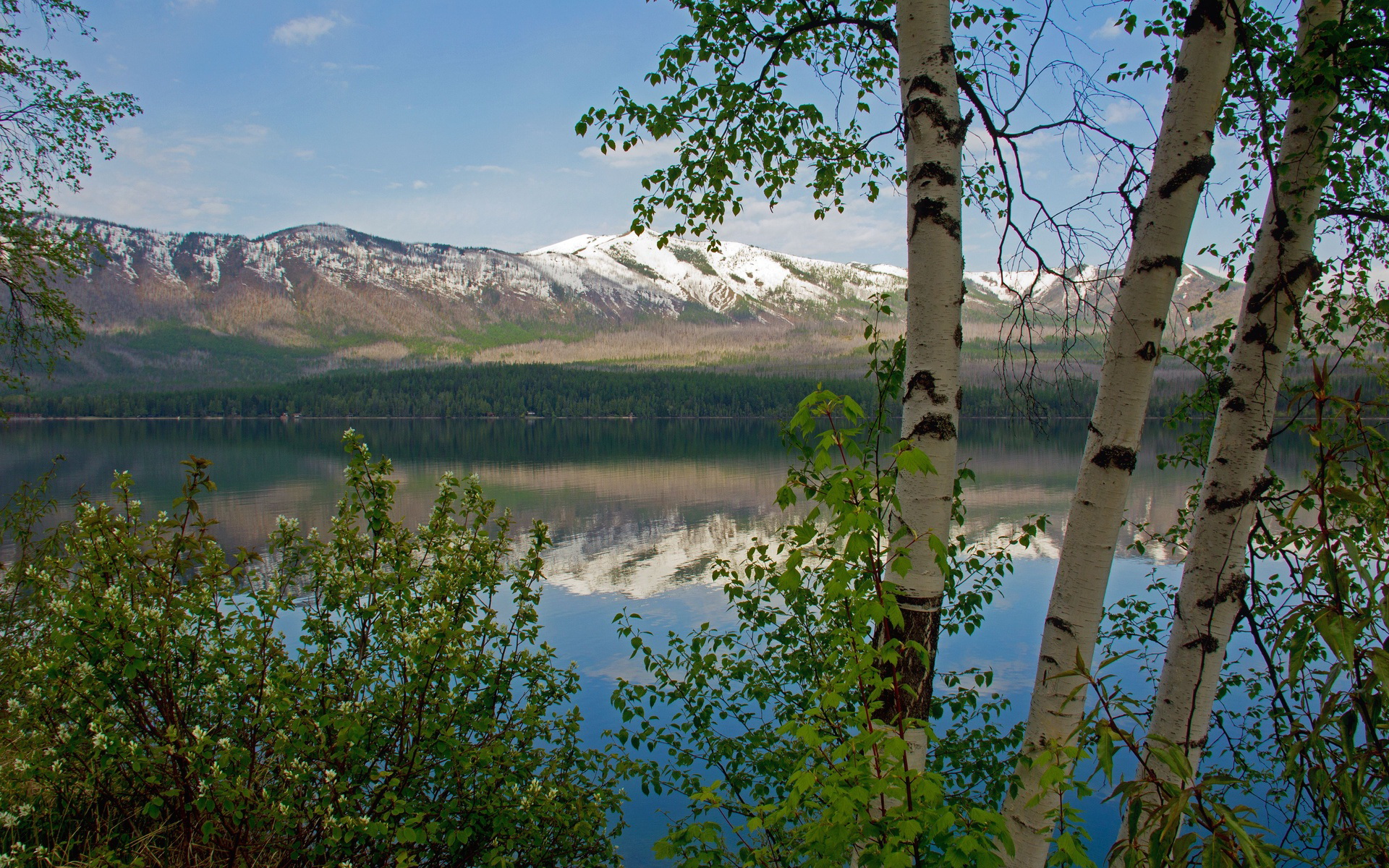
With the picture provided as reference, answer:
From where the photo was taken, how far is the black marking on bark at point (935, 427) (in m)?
2.84

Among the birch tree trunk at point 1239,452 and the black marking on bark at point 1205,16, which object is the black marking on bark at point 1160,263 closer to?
the birch tree trunk at point 1239,452

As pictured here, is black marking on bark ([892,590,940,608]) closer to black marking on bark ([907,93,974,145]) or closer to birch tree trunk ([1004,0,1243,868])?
birch tree trunk ([1004,0,1243,868])

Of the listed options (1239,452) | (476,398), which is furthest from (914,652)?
(476,398)

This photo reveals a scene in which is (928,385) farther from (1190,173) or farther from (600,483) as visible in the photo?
(600,483)

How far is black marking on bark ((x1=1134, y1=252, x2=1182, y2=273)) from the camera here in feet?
8.96

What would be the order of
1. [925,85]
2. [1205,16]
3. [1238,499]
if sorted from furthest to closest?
[925,85]
[1238,499]
[1205,16]

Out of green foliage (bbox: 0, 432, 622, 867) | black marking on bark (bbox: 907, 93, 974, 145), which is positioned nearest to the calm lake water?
green foliage (bbox: 0, 432, 622, 867)

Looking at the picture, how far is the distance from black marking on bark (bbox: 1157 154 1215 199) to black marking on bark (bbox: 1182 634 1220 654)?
1606 mm

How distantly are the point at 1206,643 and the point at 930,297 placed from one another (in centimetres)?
162

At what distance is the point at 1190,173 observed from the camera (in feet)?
8.96

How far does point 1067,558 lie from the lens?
281 cm

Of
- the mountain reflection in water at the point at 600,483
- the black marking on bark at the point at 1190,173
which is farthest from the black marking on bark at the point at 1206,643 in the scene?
the black marking on bark at the point at 1190,173

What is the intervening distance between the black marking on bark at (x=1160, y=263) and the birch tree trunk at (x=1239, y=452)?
0.43m

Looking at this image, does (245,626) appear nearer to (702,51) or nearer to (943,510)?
(943,510)
